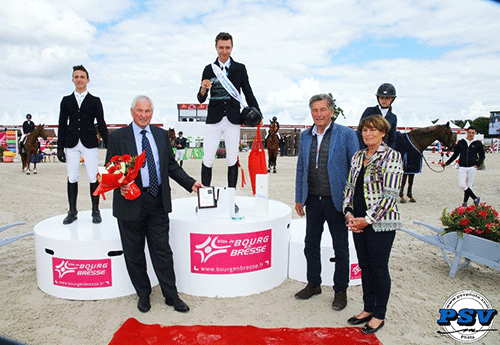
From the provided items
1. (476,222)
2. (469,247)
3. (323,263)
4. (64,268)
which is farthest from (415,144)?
(64,268)

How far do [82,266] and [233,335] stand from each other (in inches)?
64.7

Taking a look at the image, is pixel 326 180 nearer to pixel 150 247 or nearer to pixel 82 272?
pixel 150 247

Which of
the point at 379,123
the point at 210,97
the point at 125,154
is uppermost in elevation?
the point at 210,97

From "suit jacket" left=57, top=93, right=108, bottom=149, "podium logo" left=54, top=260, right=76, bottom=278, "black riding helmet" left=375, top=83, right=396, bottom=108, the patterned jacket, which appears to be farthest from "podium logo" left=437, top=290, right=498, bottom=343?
"suit jacket" left=57, top=93, right=108, bottom=149

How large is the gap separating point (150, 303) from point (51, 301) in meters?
0.94

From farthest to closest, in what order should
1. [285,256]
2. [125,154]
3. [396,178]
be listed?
[285,256]
[125,154]
[396,178]

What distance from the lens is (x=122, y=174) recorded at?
2871 millimetres

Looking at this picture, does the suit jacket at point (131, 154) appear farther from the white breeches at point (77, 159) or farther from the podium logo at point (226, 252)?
the white breeches at point (77, 159)

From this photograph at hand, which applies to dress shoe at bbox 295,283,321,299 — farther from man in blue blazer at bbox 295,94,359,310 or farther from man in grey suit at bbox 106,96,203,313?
man in grey suit at bbox 106,96,203,313

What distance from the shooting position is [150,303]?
3.46 m

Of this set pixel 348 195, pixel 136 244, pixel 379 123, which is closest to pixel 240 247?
pixel 136 244

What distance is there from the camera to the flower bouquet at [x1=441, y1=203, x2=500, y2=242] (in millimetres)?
3879

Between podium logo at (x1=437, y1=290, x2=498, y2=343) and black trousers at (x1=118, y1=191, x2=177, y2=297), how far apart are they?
232 centimetres

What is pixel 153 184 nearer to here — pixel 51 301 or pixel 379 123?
pixel 51 301
